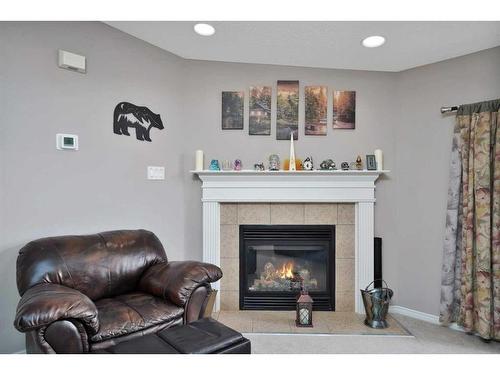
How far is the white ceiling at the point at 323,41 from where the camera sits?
7.95 feet

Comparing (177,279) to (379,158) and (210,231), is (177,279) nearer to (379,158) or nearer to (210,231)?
(210,231)

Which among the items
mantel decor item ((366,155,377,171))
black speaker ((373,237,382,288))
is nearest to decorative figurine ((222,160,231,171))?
mantel decor item ((366,155,377,171))

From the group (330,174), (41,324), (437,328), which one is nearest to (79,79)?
(41,324)

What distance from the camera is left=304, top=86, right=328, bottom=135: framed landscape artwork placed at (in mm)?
3229

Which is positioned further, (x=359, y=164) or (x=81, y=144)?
(x=359, y=164)

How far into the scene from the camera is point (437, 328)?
9.25ft

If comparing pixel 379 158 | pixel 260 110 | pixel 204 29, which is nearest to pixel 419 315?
pixel 379 158

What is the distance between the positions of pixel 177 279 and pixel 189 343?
635mm

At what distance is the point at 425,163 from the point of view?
305cm

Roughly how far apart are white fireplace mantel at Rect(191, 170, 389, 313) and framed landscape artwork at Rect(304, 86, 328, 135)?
524mm

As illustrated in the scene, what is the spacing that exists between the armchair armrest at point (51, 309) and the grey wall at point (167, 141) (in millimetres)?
814

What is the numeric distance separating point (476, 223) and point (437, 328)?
3.42ft

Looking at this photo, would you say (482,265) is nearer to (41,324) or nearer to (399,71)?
(399,71)

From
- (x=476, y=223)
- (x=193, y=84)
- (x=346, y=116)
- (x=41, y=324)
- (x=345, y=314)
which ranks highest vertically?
(x=193, y=84)
